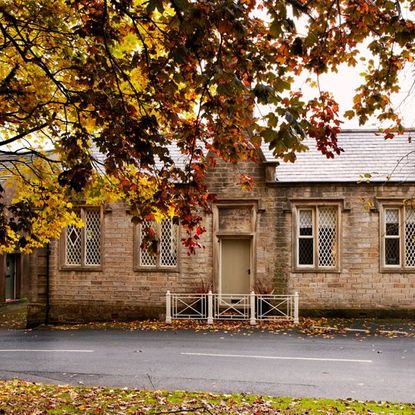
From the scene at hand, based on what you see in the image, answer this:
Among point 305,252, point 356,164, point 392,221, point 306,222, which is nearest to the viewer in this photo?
point 392,221

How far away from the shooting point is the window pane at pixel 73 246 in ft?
62.3

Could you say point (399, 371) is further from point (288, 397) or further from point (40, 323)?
point (40, 323)

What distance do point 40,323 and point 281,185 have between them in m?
9.94

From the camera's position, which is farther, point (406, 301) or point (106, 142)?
point (406, 301)

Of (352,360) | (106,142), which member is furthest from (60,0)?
(352,360)

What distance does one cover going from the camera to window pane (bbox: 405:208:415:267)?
1764cm

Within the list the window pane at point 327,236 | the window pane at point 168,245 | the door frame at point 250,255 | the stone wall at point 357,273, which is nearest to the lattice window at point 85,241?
the window pane at point 168,245

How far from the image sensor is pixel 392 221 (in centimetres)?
1791

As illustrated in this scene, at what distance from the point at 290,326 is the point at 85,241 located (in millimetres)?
8043

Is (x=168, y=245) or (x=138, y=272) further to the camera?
(x=168, y=245)

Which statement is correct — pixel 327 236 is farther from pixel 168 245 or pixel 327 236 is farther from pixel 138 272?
pixel 138 272

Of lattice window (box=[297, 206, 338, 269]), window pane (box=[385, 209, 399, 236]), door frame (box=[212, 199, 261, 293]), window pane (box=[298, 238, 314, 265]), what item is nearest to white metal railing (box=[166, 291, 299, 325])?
door frame (box=[212, 199, 261, 293])

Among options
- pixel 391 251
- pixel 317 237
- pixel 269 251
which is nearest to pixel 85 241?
pixel 269 251

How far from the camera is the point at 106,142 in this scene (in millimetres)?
5863
